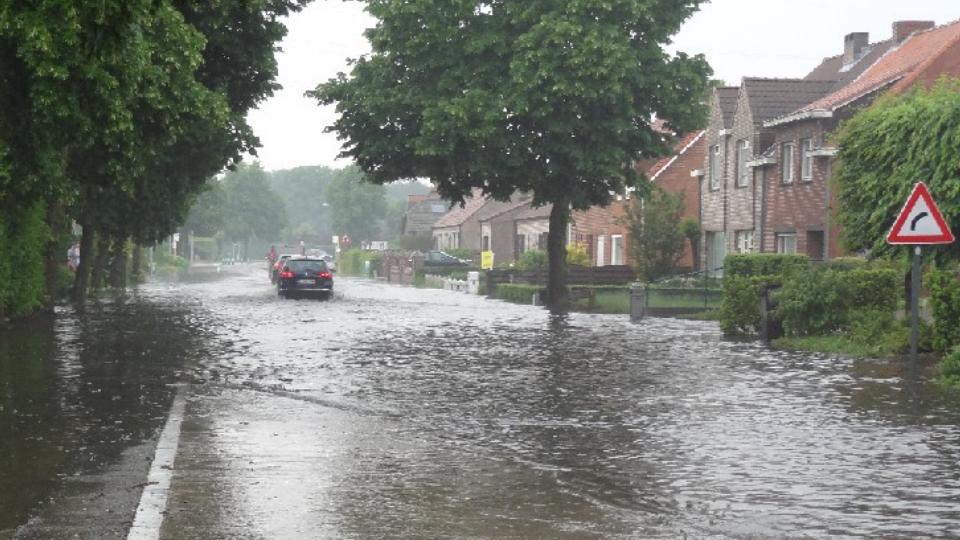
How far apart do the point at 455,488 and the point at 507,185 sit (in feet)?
104

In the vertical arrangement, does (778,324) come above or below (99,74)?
below

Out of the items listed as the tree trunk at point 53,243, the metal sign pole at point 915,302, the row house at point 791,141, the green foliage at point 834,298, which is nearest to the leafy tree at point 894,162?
the green foliage at point 834,298

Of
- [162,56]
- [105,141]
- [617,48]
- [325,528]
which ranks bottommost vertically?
[325,528]

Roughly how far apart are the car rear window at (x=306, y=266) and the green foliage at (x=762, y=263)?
15787 millimetres

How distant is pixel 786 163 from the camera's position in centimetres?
4559

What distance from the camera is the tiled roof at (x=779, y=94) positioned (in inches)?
1879

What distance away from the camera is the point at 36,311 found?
29672 mm

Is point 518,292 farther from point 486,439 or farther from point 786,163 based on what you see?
point 486,439

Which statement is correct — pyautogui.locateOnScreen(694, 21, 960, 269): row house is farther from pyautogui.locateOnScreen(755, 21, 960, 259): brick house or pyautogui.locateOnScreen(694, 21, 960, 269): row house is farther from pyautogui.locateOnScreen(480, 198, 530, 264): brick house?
pyautogui.locateOnScreen(480, 198, 530, 264): brick house

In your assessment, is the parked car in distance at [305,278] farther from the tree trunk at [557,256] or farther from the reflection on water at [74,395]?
the reflection on water at [74,395]

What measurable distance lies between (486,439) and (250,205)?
174 m

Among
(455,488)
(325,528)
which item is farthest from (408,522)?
(455,488)

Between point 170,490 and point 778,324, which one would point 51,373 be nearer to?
point 170,490

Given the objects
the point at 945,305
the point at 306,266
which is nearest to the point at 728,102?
the point at 306,266
